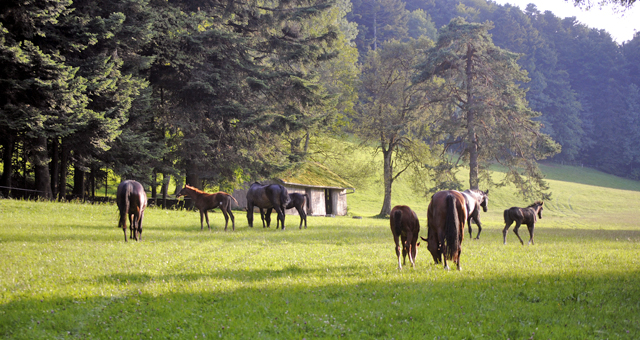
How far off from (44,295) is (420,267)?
7.17m

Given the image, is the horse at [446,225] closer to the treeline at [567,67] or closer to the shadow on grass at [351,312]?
the shadow on grass at [351,312]

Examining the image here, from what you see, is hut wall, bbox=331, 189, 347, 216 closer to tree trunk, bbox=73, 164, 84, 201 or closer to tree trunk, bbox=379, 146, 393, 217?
tree trunk, bbox=379, 146, 393, 217

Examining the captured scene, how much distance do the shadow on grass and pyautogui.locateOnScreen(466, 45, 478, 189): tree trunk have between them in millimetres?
25771

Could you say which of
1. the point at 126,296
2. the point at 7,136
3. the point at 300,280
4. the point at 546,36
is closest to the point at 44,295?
the point at 126,296

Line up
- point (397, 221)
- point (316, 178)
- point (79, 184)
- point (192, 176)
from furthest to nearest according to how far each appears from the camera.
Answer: point (316, 178)
point (192, 176)
point (79, 184)
point (397, 221)

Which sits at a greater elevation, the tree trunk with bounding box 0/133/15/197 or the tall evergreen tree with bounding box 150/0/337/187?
the tall evergreen tree with bounding box 150/0/337/187

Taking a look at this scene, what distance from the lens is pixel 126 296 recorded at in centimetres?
695

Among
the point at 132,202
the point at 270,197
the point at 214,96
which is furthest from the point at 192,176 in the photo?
the point at 132,202

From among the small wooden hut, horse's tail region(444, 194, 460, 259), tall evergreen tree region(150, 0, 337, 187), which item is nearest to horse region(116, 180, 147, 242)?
horse's tail region(444, 194, 460, 259)

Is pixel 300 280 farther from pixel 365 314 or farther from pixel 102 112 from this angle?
pixel 102 112

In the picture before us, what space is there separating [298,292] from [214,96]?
21913 millimetres

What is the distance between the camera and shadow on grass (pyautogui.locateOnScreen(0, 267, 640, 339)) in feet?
17.8

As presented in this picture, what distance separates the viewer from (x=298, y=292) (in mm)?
7180

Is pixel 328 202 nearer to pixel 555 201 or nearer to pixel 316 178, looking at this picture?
pixel 316 178
